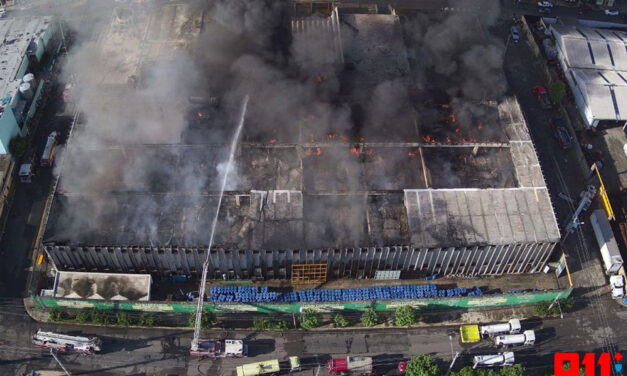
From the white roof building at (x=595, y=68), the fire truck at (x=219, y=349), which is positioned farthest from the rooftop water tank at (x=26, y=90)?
the white roof building at (x=595, y=68)

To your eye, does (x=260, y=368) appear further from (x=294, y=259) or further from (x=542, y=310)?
(x=542, y=310)

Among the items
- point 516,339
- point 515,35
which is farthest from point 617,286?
point 515,35

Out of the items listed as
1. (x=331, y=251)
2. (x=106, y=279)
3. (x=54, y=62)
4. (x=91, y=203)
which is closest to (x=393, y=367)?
(x=331, y=251)

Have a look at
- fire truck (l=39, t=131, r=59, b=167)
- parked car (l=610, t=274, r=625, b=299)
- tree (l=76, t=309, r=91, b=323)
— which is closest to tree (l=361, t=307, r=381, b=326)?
parked car (l=610, t=274, r=625, b=299)

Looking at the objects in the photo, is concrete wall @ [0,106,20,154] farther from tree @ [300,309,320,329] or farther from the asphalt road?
tree @ [300,309,320,329]

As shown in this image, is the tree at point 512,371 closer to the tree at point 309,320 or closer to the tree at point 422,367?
the tree at point 422,367

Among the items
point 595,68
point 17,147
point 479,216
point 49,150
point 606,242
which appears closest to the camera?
point 479,216
